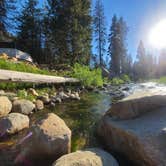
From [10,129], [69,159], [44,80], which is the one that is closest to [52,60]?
[44,80]

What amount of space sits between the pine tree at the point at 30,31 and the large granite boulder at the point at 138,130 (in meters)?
19.1

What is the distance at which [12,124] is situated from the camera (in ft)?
12.0

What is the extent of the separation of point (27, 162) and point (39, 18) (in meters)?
21.9

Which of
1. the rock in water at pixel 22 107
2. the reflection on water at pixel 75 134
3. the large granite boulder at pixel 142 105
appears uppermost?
the large granite boulder at pixel 142 105

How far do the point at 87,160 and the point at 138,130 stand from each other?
0.75 m

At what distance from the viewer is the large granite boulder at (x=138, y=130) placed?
2.18 m

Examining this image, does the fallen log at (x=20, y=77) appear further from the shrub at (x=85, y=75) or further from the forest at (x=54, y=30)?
the forest at (x=54, y=30)

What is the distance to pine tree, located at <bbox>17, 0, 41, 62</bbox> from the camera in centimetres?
2144

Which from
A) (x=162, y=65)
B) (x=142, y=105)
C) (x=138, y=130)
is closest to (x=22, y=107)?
(x=142, y=105)

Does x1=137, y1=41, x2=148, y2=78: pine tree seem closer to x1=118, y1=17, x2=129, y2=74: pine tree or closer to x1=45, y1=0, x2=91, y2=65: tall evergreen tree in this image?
x1=118, y1=17, x2=129, y2=74: pine tree

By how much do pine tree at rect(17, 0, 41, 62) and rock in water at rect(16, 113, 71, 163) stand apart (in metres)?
19.2

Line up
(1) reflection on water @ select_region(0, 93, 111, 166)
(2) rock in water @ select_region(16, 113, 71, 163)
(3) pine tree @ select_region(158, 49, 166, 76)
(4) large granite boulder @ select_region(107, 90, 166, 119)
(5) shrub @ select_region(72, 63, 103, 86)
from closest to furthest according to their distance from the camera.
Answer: (2) rock in water @ select_region(16, 113, 71, 163), (1) reflection on water @ select_region(0, 93, 111, 166), (4) large granite boulder @ select_region(107, 90, 166, 119), (5) shrub @ select_region(72, 63, 103, 86), (3) pine tree @ select_region(158, 49, 166, 76)

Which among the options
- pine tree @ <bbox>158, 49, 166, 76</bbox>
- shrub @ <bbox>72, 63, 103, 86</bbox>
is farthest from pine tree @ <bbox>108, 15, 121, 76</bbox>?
shrub @ <bbox>72, 63, 103, 86</bbox>

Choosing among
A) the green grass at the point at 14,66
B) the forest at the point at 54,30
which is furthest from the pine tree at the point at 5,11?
the green grass at the point at 14,66
